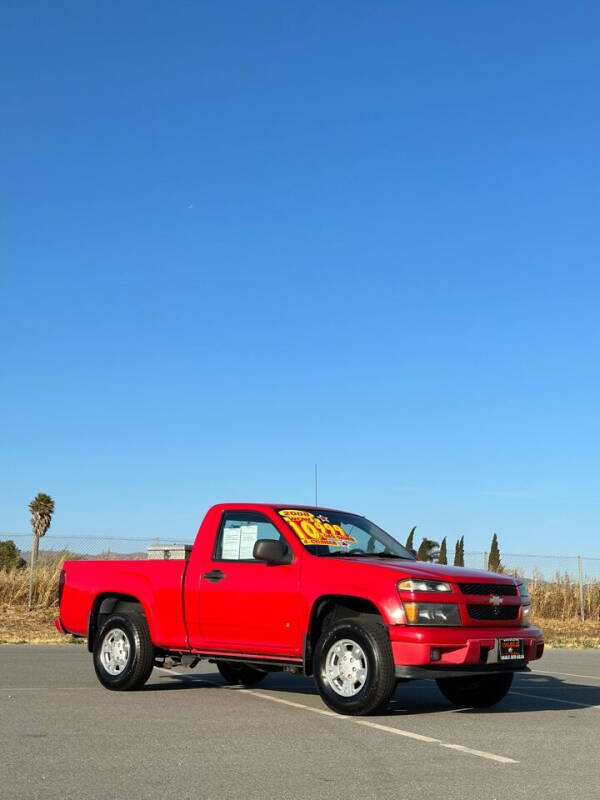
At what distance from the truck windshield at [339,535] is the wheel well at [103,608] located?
2.31 m

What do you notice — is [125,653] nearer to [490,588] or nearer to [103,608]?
[103,608]

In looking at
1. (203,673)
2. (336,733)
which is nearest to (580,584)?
(203,673)

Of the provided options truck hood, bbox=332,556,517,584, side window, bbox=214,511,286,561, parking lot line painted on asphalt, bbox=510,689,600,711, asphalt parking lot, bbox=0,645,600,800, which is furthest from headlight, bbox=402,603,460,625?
parking lot line painted on asphalt, bbox=510,689,600,711

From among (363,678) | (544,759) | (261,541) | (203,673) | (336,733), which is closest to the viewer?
(544,759)

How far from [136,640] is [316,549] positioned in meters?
2.30

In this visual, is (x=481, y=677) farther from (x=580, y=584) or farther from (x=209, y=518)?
(x=580, y=584)

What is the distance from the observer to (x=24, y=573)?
2909 centimetres

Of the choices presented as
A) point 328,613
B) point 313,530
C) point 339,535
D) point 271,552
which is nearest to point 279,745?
point 328,613

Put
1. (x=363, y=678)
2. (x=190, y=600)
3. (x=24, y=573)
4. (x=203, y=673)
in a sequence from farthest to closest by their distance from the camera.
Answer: (x=24, y=573) < (x=203, y=673) < (x=190, y=600) < (x=363, y=678)

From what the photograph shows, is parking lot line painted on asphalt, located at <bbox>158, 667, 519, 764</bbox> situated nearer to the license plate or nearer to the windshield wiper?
the license plate

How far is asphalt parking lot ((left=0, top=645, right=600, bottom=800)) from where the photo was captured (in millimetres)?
6230

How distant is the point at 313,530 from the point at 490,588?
185cm

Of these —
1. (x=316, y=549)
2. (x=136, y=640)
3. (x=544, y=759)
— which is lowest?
(x=544, y=759)

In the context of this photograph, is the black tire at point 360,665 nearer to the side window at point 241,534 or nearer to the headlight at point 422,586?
the headlight at point 422,586
